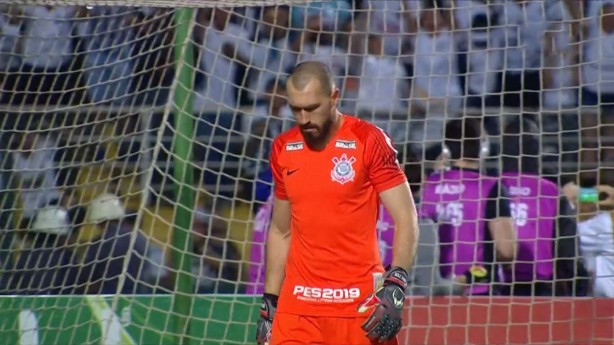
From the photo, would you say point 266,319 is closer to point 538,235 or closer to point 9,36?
point 538,235

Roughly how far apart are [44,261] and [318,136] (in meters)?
3.06

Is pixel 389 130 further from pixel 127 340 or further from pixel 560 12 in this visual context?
pixel 127 340

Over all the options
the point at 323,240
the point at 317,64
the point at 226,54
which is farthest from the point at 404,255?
the point at 226,54

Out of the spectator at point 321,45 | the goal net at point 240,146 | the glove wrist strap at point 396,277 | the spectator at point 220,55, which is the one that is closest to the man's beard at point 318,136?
the glove wrist strap at point 396,277

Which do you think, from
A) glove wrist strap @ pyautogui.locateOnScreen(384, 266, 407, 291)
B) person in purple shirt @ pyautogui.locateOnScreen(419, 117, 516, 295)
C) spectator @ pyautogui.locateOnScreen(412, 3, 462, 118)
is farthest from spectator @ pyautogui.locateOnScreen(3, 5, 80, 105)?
glove wrist strap @ pyautogui.locateOnScreen(384, 266, 407, 291)

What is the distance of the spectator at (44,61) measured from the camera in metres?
6.56

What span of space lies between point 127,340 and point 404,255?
2904 millimetres

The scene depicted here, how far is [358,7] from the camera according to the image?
6.89 metres

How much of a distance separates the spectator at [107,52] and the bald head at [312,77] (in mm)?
2611

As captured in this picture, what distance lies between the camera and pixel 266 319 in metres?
4.23

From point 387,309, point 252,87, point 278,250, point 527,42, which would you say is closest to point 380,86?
point 252,87

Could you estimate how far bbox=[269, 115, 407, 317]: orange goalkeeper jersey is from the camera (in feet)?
13.2

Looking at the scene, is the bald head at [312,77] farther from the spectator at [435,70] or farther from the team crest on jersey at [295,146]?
the spectator at [435,70]

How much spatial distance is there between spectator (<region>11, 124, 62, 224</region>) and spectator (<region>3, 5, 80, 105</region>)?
23 centimetres
